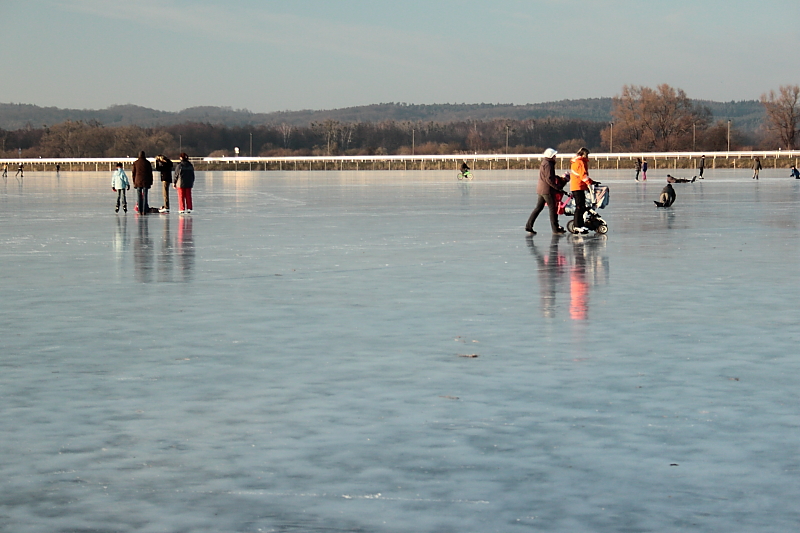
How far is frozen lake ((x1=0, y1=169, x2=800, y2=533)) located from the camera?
183 inches

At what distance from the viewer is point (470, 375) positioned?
294 inches

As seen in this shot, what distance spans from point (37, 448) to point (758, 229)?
1820 centimetres

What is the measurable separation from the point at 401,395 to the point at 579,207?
545 inches

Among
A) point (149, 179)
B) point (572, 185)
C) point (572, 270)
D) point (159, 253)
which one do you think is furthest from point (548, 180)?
point (149, 179)

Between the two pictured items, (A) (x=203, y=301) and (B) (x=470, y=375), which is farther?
(A) (x=203, y=301)

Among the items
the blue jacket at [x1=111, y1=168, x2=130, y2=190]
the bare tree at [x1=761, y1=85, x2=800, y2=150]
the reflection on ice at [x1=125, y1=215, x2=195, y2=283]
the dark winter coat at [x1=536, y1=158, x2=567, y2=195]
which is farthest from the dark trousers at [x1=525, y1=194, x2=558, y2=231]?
the bare tree at [x1=761, y1=85, x2=800, y2=150]

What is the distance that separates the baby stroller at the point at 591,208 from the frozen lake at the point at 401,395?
16.8ft

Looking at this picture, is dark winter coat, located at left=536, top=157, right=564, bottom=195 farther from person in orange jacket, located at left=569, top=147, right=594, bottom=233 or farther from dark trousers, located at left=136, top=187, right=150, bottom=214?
dark trousers, located at left=136, top=187, right=150, bottom=214

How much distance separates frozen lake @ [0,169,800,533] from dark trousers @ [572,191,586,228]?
4.88 m

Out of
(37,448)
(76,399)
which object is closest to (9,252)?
(76,399)

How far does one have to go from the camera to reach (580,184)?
1998 cm

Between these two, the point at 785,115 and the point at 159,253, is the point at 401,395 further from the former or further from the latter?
the point at 785,115

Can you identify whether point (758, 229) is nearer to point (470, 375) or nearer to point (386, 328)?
point (386, 328)

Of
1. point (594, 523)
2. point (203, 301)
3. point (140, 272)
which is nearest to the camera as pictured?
point (594, 523)
